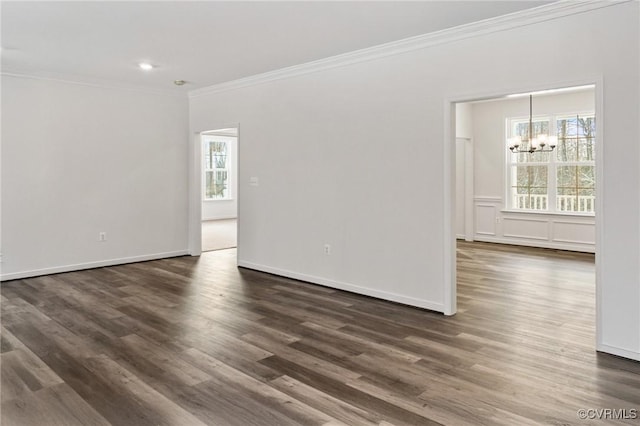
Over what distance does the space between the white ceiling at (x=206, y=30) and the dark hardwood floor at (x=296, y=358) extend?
2.57 m

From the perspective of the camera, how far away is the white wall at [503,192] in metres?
7.63

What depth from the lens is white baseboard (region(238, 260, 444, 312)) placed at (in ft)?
14.4

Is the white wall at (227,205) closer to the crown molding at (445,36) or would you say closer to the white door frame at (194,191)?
the white door frame at (194,191)

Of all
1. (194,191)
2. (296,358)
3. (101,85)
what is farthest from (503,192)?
(101,85)

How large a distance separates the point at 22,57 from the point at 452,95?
4541 millimetres

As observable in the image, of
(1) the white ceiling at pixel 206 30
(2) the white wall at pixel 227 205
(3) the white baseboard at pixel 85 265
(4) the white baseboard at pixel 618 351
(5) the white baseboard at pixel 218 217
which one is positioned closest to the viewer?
(4) the white baseboard at pixel 618 351

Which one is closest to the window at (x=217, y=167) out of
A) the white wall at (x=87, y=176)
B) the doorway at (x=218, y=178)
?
the doorway at (x=218, y=178)

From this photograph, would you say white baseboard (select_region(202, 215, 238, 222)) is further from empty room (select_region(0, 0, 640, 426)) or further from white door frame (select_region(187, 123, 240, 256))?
white door frame (select_region(187, 123, 240, 256))

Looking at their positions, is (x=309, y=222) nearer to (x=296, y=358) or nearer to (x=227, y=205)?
(x=296, y=358)

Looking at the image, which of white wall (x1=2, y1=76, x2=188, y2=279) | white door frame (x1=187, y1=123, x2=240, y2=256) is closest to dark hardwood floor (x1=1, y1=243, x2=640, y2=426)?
white wall (x1=2, y1=76, x2=188, y2=279)

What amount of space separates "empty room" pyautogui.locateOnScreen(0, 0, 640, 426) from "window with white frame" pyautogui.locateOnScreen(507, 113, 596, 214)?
5 cm

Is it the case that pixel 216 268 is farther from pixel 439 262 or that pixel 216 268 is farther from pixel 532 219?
pixel 532 219

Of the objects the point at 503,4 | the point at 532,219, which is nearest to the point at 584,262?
the point at 532,219

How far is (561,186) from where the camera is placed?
804 cm
